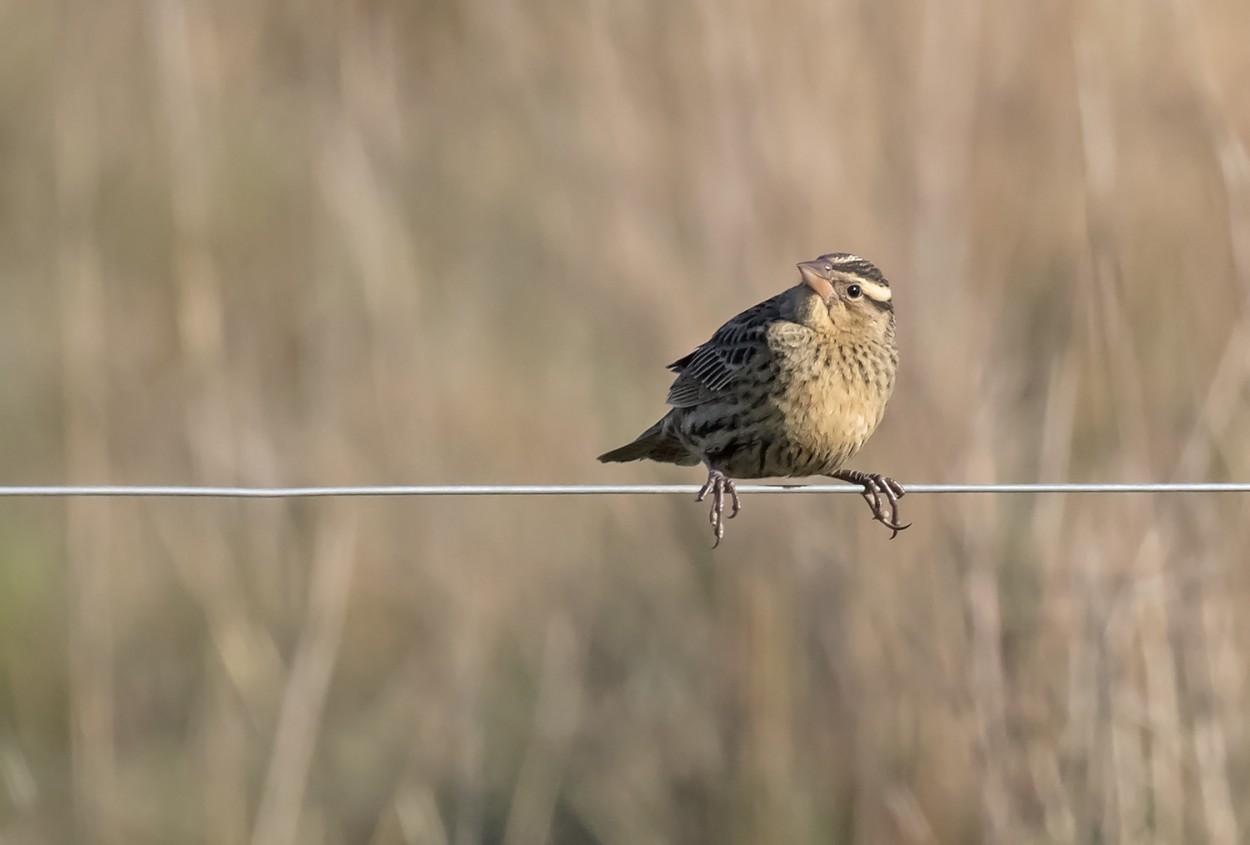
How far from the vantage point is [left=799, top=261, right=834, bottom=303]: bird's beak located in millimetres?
3693

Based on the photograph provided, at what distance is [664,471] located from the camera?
4805mm

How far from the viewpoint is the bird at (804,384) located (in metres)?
3.65

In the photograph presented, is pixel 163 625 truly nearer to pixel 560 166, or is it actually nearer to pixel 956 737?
pixel 560 166

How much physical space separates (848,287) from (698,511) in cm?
71

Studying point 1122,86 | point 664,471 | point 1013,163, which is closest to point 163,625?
point 664,471

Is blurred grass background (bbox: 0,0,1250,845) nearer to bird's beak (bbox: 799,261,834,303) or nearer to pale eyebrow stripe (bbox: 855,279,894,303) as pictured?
pale eyebrow stripe (bbox: 855,279,894,303)

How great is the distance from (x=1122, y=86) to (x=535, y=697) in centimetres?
202

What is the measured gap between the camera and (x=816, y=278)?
3.70 metres

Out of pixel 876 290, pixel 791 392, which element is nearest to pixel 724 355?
pixel 791 392

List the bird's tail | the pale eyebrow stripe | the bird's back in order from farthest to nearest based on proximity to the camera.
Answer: the bird's tail
the pale eyebrow stripe
the bird's back

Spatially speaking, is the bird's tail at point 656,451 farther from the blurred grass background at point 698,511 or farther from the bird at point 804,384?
the bird at point 804,384

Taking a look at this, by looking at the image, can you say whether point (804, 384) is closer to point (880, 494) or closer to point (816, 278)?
point (816, 278)

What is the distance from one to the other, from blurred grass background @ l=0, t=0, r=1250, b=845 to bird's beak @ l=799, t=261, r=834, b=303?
269mm

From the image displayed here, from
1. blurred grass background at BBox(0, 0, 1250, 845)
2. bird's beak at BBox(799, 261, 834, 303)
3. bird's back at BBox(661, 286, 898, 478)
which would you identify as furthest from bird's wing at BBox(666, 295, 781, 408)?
blurred grass background at BBox(0, 0, 1250, 845)
